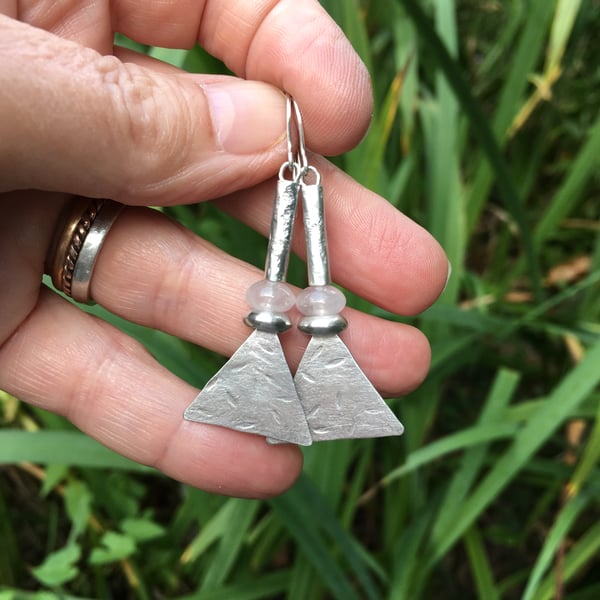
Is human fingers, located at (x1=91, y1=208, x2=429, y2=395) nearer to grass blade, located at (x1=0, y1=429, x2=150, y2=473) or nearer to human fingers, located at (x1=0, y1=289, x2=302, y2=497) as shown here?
human fingers, located at (x1=0, y1=289, x2=302, y2=497)

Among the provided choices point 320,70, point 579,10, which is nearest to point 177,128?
point 320,70

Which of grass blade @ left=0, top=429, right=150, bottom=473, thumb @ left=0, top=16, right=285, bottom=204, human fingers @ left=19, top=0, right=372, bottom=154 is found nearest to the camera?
thumb @ left=0, top=16, right=285, bottom=204

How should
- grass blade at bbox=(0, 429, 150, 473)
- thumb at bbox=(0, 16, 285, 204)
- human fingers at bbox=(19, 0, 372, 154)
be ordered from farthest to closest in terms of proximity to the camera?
1. grass blade at bbox=(0, 429, 150, 473)
2. human fingers at bbox=(19, 0, 372, 154)
3. thumb at bbox=(0, 16, 285, 204)

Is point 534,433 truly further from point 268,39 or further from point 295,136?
point 268,39

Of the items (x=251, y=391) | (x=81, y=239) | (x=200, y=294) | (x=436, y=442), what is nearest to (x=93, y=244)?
(x=81, y=239)

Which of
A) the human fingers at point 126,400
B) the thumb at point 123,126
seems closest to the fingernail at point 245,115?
the thumb at point 123,126

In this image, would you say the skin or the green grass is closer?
the skin

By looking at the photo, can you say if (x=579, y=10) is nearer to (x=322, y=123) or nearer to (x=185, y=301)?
(x=322, y=123)

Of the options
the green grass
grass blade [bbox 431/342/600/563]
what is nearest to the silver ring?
the green grass
